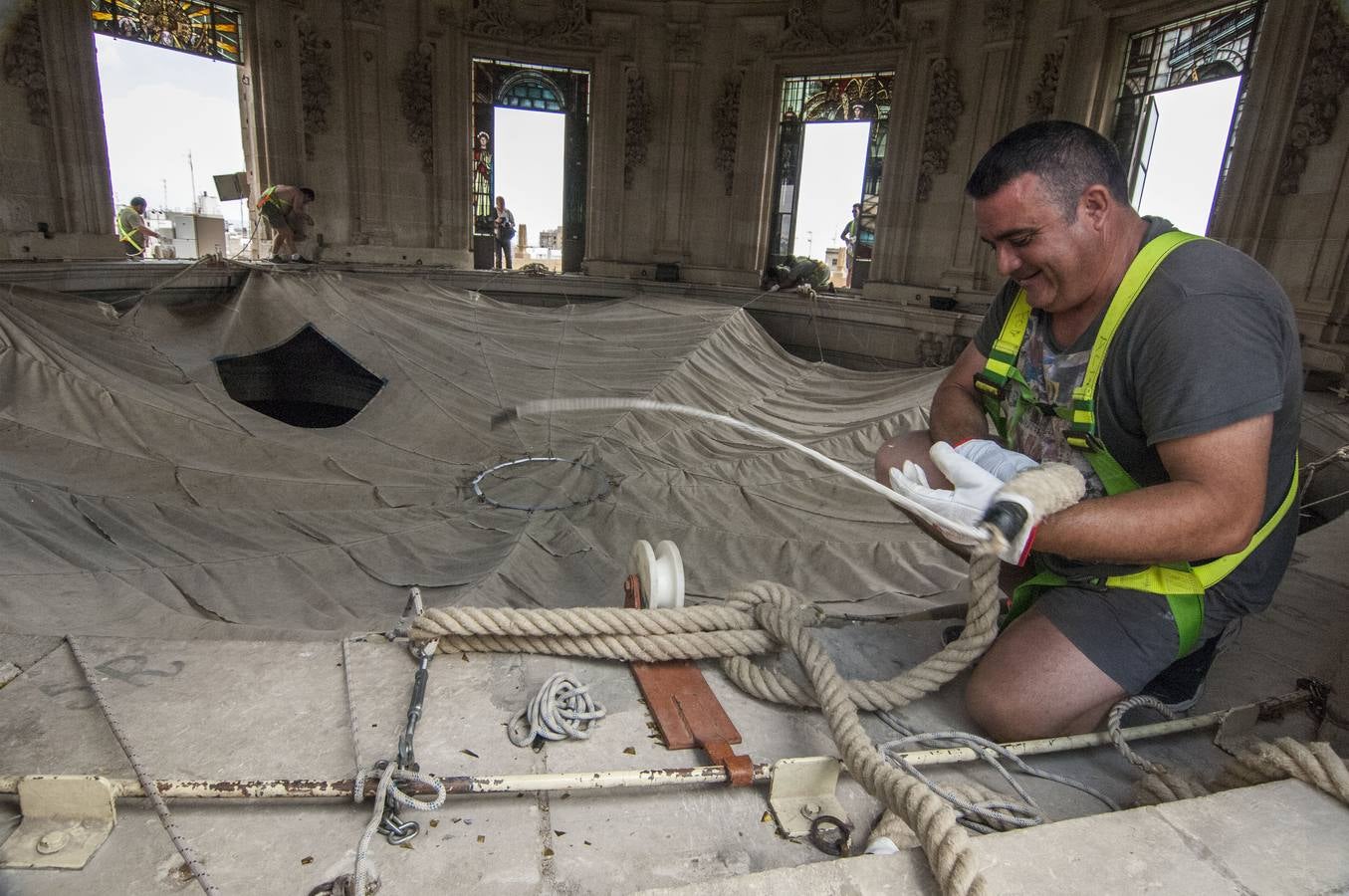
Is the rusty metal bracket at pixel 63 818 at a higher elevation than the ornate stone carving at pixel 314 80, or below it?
below

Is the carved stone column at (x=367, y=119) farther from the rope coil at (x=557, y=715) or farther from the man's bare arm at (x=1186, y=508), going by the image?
the man's bare arm at (x=1186, y=508)

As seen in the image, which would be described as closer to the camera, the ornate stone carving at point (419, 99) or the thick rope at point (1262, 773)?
the thick rope at point (1262, 773)

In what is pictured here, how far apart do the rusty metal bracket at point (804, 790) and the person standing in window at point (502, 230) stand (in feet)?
32.4

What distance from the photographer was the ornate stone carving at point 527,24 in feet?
29.0

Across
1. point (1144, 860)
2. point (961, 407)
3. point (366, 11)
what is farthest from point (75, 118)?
point (1144, 860)

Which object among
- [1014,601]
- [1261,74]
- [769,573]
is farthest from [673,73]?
[1014,601]

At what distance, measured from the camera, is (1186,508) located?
1.18 metres

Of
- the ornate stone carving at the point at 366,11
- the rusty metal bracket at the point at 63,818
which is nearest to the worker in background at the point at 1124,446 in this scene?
the rusty metal bracket at the point at 63,818

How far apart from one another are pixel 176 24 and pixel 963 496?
9.46m

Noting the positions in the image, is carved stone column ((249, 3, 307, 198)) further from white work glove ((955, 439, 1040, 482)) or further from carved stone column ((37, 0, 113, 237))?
white work glove ((955, 439, 1040, 482))

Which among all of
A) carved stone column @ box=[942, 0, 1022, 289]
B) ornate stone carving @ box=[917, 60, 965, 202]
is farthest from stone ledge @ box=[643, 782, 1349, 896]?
ornate stone carving @ box=[917, 60, 965, 202]

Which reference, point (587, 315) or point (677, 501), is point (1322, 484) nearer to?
point (677, 501)

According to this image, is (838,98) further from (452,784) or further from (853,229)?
(452,784)

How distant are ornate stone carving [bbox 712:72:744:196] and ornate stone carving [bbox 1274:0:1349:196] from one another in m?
5.74
